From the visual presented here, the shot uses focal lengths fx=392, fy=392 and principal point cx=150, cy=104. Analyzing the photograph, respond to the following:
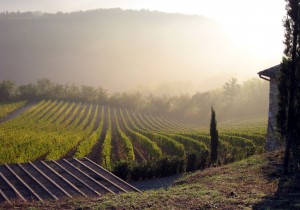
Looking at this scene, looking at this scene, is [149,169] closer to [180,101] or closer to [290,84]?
[290,84]

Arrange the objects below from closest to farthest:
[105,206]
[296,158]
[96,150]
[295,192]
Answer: [105,206], [295,192], [296,158], [96,150]

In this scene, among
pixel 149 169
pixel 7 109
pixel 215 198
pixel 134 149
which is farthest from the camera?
pixel 7 109

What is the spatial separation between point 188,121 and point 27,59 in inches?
4142

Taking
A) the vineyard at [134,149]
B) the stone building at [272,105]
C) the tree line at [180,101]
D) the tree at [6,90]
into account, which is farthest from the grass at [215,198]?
the tree line at [180,101]

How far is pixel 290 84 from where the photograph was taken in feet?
42.3

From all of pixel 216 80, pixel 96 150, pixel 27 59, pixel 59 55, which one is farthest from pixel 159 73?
pixel 96 150

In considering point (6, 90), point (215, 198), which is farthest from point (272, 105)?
point (6, 90)

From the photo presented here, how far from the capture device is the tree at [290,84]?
12609 mm

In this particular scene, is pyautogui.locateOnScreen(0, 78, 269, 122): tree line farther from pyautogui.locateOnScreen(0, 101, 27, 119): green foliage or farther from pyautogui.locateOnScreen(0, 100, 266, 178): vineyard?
pyautogui.locateOnScreen(0, 100, 266, 178): vineyard

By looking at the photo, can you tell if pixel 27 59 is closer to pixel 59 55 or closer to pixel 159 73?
pixel 59 55

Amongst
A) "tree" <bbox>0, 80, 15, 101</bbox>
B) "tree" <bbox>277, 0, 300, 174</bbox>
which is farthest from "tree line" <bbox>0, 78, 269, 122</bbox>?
"tree" <bbox>277, 0, 300, 174</bbox>

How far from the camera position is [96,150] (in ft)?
112

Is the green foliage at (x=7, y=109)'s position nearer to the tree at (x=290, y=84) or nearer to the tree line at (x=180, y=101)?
the tree line at (x=180, y=101)

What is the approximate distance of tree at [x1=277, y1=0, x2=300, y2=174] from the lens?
41.4ft
